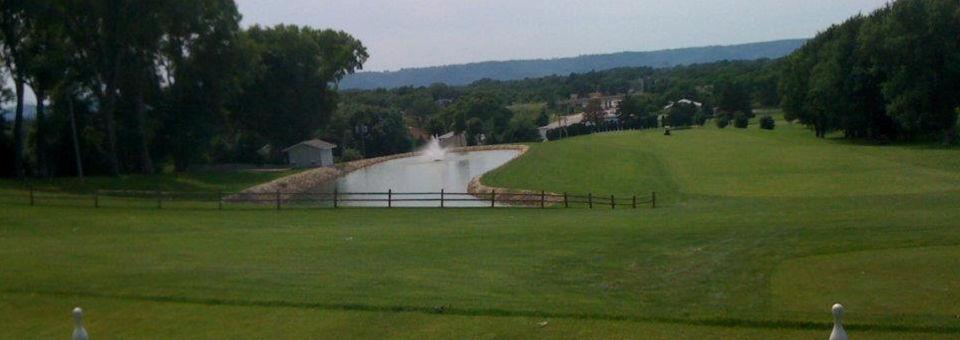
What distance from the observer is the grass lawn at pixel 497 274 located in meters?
11.8

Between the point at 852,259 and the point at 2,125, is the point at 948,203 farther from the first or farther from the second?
the point at 2,125

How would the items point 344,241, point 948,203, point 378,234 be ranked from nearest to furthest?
point 344,241 → point 378,234 → point 948,203

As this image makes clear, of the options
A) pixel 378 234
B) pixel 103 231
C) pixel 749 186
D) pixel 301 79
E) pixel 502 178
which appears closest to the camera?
pixel 378 234

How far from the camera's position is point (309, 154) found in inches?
3280

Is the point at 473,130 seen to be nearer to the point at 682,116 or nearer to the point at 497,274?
the point at 682,116

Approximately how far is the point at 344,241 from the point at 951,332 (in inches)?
570

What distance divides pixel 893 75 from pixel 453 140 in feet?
257

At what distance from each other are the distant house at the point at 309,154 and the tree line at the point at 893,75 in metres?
44.7

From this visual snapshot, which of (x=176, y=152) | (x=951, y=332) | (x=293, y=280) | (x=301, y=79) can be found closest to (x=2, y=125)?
(x=176, y=152)

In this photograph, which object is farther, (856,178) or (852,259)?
(856,178)

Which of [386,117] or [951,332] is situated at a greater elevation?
[386,117]

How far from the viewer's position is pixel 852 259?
16266 mm

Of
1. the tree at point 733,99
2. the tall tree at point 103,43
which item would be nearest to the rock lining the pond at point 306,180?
the tall tree at point 103,43

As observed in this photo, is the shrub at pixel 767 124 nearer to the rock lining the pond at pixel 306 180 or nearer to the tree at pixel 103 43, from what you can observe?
the rock lining the pond at pixel 306 180
